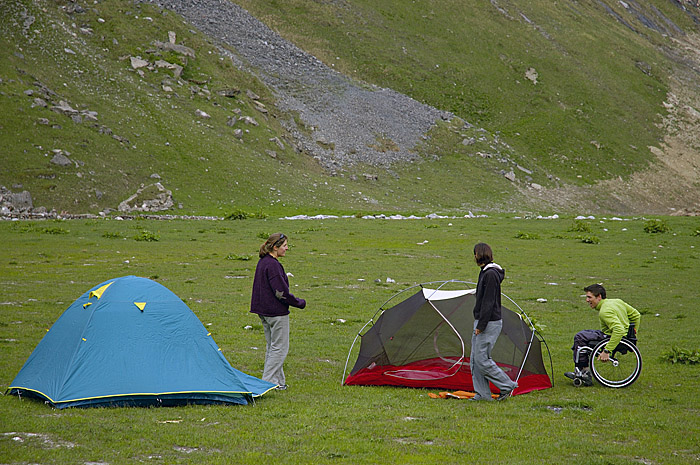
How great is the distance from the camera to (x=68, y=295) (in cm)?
2100

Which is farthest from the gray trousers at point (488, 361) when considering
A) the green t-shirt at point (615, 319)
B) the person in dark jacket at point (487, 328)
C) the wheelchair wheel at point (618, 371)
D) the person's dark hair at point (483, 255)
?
the green t-shirt at point (615, 319)

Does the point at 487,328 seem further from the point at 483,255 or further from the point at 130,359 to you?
the point at 130,359

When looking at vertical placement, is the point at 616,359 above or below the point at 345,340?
above

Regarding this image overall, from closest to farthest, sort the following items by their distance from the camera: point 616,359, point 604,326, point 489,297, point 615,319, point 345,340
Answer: point 489,297 → point 615,319 → point 616,359 → point 604,326 → point 345,340

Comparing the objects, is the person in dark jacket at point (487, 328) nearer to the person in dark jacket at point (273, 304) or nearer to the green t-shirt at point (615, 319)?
the green t-shirt at point (615, 319)

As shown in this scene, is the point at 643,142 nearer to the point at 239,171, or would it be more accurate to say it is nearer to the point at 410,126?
the point at 410,126

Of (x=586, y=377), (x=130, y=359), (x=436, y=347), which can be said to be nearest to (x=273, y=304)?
(x=130, y=359)

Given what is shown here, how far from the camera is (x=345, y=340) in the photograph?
16516 millimetres

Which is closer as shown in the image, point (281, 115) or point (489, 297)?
point (489, 297)

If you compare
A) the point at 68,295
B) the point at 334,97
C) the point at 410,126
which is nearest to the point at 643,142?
the point at 410,126

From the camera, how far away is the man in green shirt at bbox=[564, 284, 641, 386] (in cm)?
1223

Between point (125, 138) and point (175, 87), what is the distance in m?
13.9

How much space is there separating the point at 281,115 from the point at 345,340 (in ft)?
203

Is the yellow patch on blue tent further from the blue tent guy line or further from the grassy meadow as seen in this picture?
the grassy meadow
